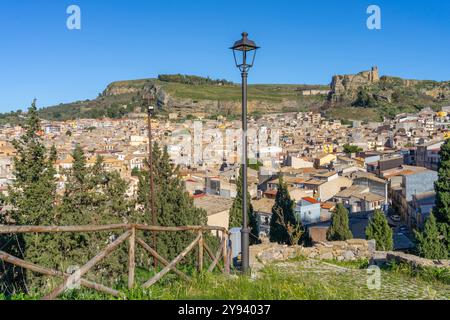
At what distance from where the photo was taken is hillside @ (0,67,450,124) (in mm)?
122125

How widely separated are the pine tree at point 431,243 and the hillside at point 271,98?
97.3 metres

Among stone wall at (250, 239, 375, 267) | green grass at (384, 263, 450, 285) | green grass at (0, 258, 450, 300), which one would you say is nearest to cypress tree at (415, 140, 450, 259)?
stone wall at (250, 239, 375, 267)

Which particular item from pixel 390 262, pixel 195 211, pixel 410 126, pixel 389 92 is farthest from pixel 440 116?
pixel 390 262

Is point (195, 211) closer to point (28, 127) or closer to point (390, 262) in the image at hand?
point (28, 127)

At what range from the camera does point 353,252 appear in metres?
11.0

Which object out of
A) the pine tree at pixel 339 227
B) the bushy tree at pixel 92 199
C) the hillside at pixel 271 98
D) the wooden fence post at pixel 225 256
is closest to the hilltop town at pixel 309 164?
the bushy tree at pixel 92 199

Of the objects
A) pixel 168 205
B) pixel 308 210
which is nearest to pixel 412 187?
pixel 308 210

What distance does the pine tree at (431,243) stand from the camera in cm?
1800

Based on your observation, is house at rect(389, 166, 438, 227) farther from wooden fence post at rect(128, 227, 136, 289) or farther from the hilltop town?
wooden fence post at rect(128, 227, 136, 289)

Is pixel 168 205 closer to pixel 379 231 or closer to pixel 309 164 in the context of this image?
pixel 379 231

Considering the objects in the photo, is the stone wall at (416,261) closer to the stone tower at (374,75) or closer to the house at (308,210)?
the house at (308,210)

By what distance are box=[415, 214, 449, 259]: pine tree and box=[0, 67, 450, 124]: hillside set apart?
97.3m
